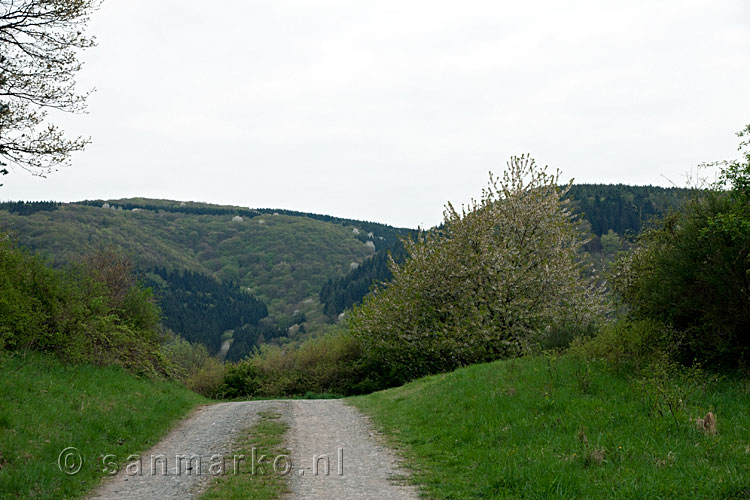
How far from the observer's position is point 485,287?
27672 mm

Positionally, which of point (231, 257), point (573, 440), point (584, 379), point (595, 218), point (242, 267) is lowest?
point (573, 440)

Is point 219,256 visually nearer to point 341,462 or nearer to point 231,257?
point 231,257

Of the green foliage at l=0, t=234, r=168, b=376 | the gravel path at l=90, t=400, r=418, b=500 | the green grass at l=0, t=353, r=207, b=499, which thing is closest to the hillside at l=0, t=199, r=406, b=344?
the green foliage at l=0, t=234, r=168, b=376

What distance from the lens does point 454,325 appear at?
28.1m

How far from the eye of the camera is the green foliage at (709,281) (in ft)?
41.1

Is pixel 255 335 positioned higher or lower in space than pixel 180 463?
lower

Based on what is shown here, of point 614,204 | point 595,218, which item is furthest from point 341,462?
point 614,204

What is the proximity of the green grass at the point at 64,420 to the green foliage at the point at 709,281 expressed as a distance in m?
13.2

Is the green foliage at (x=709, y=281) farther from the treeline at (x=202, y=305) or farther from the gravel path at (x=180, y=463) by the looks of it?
the treeline at (x=202, y=305)

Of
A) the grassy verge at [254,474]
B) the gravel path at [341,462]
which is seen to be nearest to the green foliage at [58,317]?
the grassy verge at [254,474]

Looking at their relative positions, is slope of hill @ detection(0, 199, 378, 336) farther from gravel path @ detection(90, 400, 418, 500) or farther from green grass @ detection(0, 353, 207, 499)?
gravel path @ detection(90, 400, 418, 500)

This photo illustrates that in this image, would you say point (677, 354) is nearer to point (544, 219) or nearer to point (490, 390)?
point (490, 390)

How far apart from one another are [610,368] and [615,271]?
1503 centimetres

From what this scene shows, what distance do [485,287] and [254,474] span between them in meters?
19.8
